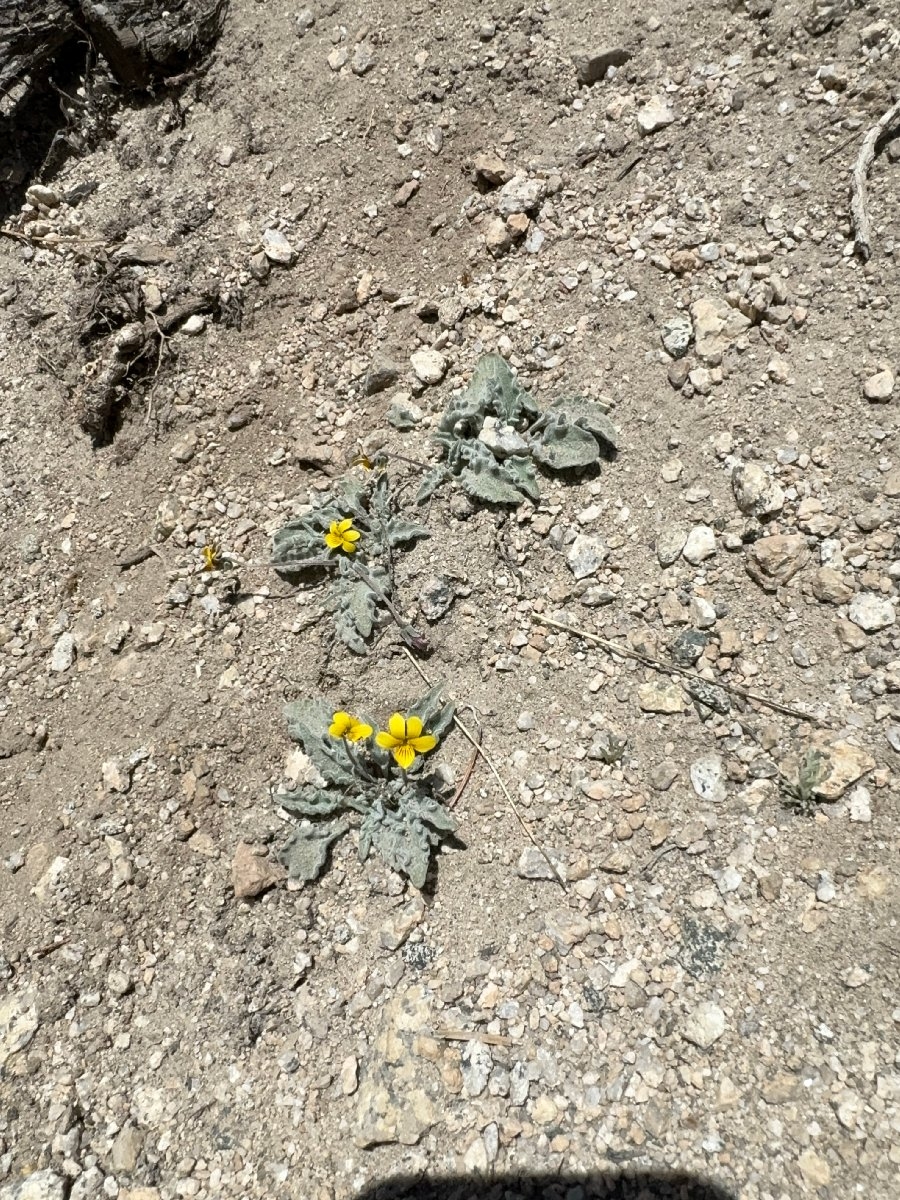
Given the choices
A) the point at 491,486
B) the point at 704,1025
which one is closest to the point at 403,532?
the point at 491,486

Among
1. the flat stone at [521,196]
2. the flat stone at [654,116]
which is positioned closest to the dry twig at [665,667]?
the flat stone at [521,196]

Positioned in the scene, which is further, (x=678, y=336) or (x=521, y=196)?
(x=521, y=196)

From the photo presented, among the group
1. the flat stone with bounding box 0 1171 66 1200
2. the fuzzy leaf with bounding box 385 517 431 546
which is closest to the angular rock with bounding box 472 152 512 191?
the fuzzy leaf with bounding box 385 517 431 546

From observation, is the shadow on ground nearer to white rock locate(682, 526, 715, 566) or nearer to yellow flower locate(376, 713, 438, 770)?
yellow flower locate(376, 713, 438, 770)

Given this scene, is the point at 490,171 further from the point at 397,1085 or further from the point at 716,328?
the point at 397,1085

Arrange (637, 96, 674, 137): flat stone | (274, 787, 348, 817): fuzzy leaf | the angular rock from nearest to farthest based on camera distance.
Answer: (274, 787, 348, 817): fuzzy leaf → (637, 96, 674, 137): flat stone → the angular rock

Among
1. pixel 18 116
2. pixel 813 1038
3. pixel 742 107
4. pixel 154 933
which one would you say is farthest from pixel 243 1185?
pixel 18 116

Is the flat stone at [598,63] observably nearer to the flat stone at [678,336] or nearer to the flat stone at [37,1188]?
the flat stone at [678,336]
